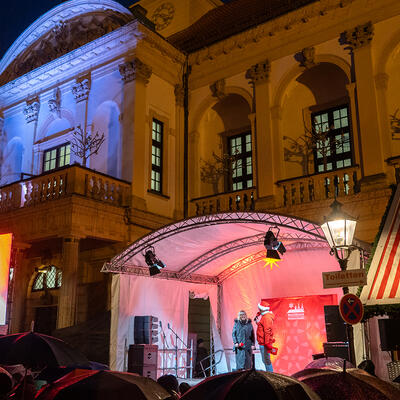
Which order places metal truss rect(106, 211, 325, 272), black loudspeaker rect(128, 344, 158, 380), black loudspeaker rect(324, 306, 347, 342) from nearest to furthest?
1. black loudspeaker rect(324, 306, 347, 342)
2. metal truss rect(106, 211, 325, 272)
3. black loudspeaker rect(128, 344, 158, 380)

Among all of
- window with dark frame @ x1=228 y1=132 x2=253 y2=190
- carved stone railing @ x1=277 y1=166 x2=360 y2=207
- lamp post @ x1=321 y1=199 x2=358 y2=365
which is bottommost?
lamp post @ x1=321 y1=199 x2=358 y2=365

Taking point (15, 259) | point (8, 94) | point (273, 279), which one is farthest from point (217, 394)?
point (8, 94)

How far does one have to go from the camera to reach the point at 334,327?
39.6 ft

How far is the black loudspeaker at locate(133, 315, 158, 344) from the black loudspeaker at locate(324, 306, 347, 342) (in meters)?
5.06

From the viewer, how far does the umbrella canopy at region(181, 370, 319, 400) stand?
3.27m

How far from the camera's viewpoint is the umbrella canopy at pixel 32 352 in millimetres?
6778

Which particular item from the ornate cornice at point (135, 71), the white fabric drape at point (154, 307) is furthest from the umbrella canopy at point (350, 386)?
the ornate cornice at point (135, 71)

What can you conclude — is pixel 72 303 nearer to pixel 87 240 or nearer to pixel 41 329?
pixel 87 240

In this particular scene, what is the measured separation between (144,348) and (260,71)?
9.99 m

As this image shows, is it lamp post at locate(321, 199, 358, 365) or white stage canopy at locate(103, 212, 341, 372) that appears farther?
white stage canopy at locate(103, 212, 341, 372)

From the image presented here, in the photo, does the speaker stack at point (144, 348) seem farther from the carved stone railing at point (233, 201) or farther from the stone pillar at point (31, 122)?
the stone pillar at point (31, 122)

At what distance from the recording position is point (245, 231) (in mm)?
14812

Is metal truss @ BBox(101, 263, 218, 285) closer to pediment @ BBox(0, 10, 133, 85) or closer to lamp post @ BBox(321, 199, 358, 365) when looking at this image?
lamp post @ BBox(321, 199, 358, 365)

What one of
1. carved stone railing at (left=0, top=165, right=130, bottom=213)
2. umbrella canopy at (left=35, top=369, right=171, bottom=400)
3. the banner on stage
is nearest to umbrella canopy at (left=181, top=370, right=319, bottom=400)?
umbrella canopy at (left=35, top=369, right=171, bottom=400)
